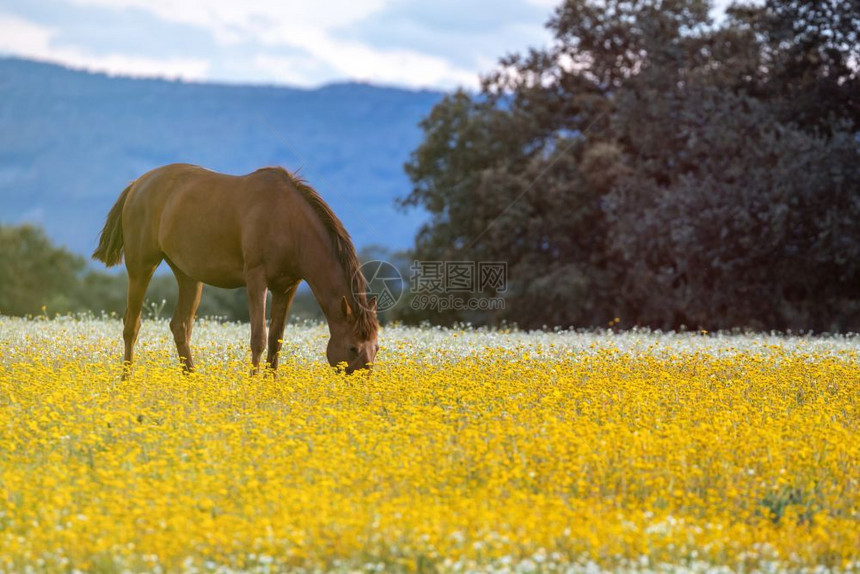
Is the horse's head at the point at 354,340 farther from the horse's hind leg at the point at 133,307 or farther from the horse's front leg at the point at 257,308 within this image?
the horse's hind leg at the point at 133,307

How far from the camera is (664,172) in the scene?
30359 millimetres

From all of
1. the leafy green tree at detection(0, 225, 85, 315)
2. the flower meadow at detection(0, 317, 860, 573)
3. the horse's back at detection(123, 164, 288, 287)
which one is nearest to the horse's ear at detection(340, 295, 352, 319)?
the flower meadow at detection(0, 317, 860, 573)

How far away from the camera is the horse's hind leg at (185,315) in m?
12.8

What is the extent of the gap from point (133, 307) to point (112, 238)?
4.90 ft

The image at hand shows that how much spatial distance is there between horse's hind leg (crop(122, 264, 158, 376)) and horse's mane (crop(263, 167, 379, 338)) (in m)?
2.70

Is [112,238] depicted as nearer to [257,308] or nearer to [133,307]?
[133,307]

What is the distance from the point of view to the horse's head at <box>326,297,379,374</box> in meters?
11.0

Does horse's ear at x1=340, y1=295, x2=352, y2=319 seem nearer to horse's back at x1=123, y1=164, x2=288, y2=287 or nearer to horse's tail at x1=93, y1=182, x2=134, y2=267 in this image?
horse's back at x1=123, y1=164, x2=288, y2=287

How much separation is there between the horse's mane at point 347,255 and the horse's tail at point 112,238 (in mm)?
3338

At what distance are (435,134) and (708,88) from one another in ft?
31.0

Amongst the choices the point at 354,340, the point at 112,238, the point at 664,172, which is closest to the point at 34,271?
the point at 664,172

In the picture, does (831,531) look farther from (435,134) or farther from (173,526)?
(435,134)

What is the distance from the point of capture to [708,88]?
27766mm

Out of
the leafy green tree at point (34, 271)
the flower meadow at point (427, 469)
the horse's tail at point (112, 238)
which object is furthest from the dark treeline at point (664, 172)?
the leafy green tree at point (34, 271)
